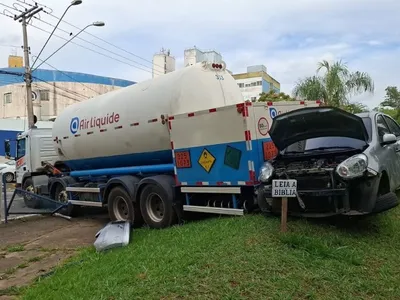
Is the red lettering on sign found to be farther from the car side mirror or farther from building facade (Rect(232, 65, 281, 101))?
building facade (Rect(232, 65, 281, 101))

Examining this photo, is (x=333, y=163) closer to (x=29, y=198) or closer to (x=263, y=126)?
(x=263, y=126)

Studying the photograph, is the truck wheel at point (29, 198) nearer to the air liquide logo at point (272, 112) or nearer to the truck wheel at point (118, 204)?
the truck wheel at point (118, 204)

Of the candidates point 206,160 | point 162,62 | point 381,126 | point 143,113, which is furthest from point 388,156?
point 162,62

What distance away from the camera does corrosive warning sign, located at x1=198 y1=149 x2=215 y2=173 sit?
24.0 ft

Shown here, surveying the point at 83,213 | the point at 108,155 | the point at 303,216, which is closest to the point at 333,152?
the point at 303,216

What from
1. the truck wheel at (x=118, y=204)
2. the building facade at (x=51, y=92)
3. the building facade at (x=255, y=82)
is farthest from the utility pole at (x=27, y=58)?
the building facade at (x=255, y=82)

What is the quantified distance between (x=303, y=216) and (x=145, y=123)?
4122 mm

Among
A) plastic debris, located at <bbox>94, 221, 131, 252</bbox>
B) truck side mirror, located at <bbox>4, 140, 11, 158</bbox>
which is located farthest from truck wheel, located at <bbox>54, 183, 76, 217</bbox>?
plastic debris, located at <bbox>94, 221, 131, 252</bbox>

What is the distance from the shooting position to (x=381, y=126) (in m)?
6.71

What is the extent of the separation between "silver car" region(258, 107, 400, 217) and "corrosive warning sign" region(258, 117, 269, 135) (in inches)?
15.1

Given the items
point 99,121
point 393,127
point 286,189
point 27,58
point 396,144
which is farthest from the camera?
point 27,58

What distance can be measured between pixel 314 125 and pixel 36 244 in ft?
19.3

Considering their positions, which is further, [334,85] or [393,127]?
[334,85]

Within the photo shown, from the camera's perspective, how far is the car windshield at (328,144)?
6048 millimetres
